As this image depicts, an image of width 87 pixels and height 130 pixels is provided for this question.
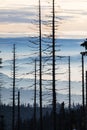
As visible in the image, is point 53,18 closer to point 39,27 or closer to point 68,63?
point 39,27

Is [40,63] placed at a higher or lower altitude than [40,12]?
lower

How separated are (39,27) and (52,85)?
31.7ft

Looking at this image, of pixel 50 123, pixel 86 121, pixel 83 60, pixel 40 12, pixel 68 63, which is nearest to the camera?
pixel 40 12

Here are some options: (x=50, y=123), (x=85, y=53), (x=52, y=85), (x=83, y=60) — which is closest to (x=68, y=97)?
(x=83, y=60)

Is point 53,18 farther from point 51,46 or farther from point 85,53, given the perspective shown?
point 85,53

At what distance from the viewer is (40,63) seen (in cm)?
6888

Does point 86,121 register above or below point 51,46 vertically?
Answer: below

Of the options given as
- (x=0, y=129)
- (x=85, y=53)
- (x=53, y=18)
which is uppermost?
(x=53, y=18)

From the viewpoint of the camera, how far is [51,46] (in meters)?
60.0

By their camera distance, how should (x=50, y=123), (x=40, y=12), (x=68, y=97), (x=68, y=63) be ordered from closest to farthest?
1. (x=40, y=12)
2. (x=68, y=63)
3. (x=68, y=97)
4. (x=50, y=123)

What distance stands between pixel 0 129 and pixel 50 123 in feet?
228

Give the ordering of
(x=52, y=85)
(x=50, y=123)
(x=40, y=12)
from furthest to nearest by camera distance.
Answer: (x=50, y=123)
(x=40, y=12)
(x=52, y=85)

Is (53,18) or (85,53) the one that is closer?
(85,53)

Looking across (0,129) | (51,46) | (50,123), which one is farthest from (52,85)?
(50,123)
